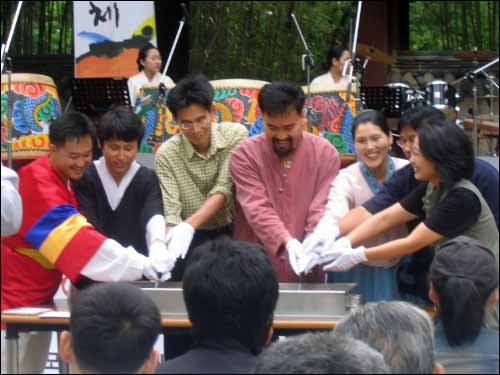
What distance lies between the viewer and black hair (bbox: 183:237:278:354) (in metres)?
2.77

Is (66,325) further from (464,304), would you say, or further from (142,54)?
(142,54)

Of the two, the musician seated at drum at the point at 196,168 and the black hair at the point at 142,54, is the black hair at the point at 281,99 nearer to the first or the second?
the musician seated at drum at the point at 196,168

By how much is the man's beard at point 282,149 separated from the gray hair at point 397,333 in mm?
1987

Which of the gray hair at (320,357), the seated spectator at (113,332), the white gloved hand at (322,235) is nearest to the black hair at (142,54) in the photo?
the white gloved hand at (322,235)

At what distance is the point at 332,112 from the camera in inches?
272

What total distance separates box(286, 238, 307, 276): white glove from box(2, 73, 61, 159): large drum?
2.83m

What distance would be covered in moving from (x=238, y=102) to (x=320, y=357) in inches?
187

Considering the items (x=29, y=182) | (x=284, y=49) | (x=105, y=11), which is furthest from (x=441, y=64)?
(x=29, y=182)

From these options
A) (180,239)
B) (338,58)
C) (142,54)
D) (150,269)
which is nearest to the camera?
(150,269)

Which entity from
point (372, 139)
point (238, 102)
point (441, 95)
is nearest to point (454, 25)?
point (441, 95)

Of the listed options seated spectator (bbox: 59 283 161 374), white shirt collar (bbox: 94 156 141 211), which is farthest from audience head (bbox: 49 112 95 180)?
seated spectator (bbox: 59 283 161 374)

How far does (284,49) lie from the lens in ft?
35.5

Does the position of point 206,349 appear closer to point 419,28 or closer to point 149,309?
point 149,309

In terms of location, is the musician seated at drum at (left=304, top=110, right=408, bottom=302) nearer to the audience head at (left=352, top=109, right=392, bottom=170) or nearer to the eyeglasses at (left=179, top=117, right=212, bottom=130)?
the audience head at (left=352, top=109, right=392, bottom=170)
